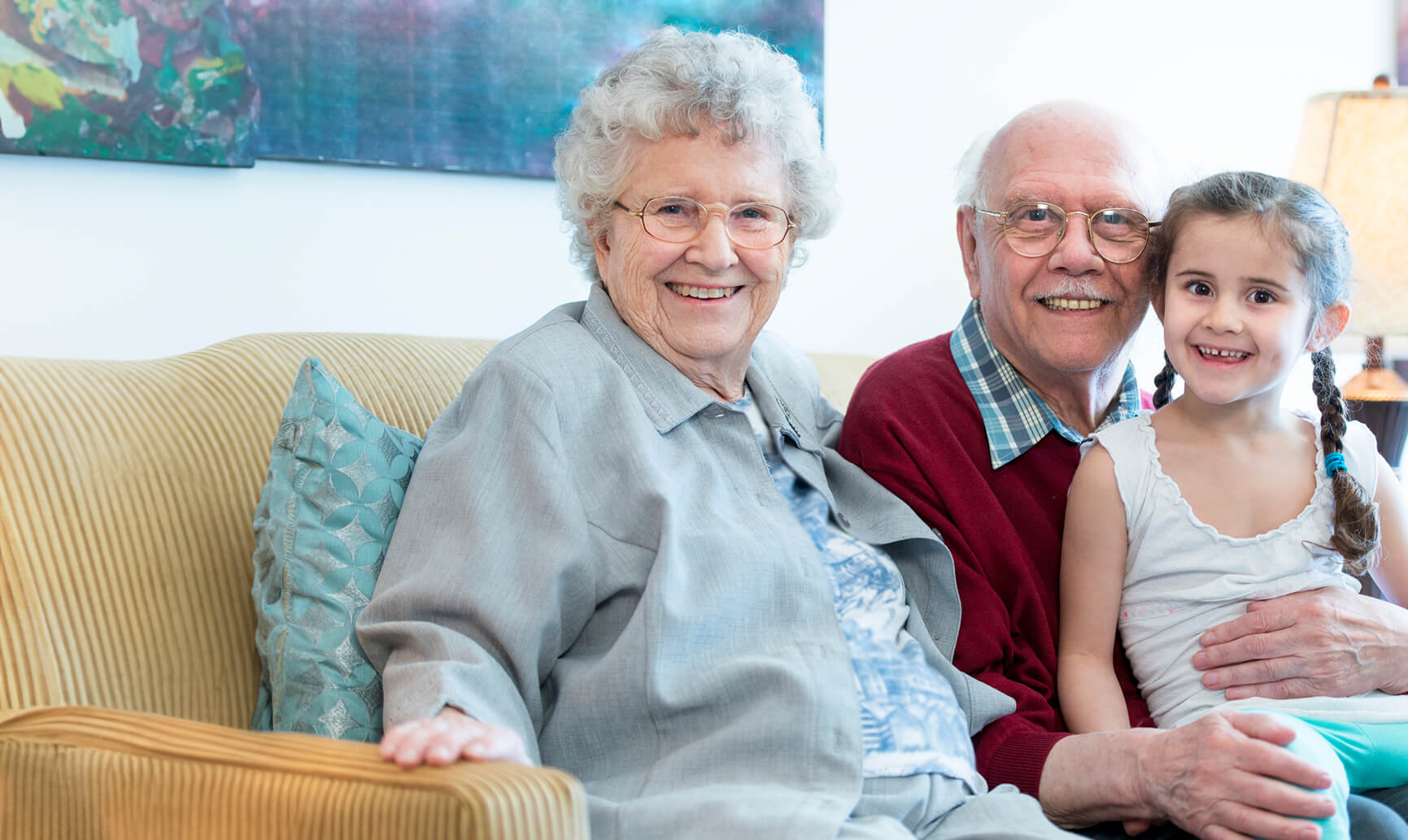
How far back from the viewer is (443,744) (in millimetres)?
855

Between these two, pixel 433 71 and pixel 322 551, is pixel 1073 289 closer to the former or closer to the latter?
pixel 322 551

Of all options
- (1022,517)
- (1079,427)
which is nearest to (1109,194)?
(1079,427)

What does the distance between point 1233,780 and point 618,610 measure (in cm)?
65

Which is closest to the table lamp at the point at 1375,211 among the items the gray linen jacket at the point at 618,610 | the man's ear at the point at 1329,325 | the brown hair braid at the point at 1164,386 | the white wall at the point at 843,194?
the white wall at the point at 843,194

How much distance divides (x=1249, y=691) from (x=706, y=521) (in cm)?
69

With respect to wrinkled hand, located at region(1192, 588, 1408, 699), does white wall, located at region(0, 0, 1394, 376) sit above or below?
above

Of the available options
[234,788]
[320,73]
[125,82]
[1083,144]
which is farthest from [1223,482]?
[125,82]

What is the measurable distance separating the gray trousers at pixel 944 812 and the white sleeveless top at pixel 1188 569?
30 centimetres

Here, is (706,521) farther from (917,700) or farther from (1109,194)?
(1109,194)

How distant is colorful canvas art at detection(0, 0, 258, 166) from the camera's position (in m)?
1.81

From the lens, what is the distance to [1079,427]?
67.1 inches

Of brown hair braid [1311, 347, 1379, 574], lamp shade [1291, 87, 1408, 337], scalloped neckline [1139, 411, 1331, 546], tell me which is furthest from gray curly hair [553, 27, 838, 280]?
lamp shade [1291, 87, 1408, 337]

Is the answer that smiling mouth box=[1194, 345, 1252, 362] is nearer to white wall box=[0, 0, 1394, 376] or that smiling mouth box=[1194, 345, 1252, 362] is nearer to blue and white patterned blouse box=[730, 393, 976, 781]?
white wall box=[0, 0, 1394, 376]

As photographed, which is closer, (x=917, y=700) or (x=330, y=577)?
(x=330, y=577)
